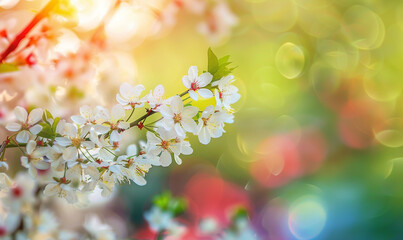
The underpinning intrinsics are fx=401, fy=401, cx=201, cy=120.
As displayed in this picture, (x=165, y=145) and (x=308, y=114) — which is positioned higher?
(x=308, y=114)

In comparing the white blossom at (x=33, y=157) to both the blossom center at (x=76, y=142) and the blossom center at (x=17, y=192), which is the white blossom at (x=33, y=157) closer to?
the blossom center at (x=76, y=142)

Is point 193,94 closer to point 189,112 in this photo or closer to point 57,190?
point 189,112

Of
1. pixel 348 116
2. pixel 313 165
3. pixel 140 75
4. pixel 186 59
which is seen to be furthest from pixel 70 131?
pixel 348 116

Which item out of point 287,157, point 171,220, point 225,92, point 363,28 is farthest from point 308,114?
point 225,92

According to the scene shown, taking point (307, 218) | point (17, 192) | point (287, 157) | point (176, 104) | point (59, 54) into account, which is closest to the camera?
point (176, 104)

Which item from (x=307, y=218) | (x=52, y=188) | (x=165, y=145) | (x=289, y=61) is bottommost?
(x=52, y=188)

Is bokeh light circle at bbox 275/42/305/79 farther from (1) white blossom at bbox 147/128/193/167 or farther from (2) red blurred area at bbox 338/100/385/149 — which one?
(1) white blossom at bbox 147/128/193/167

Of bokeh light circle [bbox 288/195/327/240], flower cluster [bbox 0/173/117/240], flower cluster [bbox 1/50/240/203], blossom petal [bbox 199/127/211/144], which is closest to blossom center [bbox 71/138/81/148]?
flower cluster [bbox 1/50/240/203]

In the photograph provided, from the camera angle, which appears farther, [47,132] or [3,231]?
[3,231]

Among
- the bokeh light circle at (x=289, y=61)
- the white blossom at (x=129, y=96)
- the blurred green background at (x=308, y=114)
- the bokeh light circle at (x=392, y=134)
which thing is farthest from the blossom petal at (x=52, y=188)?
the bokeh light circle at (x=392, y=134)

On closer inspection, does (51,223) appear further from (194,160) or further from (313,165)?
(313,165)
